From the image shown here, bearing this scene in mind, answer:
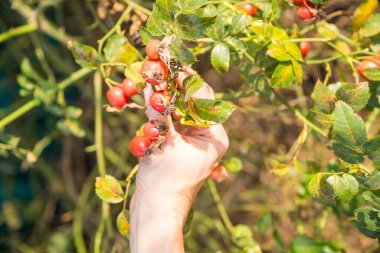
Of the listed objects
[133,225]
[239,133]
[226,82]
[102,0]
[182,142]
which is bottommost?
[239,133]

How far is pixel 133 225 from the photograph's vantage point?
0.82 meters

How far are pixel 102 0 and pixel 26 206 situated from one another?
3.52 feet

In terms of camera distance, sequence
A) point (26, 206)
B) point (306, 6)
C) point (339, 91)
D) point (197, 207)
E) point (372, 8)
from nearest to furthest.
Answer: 1. point (339, 91)
2. point (306, 6)
3. point (372, 8)
4. point (197, 207)
5. point (26, 206)

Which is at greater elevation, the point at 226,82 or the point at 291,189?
the point at 226,82

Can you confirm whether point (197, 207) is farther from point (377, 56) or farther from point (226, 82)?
point (377, 56)

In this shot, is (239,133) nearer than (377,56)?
No

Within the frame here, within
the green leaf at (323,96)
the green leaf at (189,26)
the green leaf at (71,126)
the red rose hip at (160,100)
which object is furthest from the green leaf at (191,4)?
the green leaf at (71,126)

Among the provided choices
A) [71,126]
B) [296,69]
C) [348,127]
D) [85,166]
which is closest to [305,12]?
[296,69]

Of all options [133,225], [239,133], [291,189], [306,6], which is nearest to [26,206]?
[239,133]

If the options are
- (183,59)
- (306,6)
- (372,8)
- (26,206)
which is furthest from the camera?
(26,206)

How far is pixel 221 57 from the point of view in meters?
0.76

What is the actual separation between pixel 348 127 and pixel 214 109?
7.4 inches

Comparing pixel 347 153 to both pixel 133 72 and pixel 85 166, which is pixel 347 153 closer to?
pixel 133 72

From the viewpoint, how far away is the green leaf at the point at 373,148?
701mm
